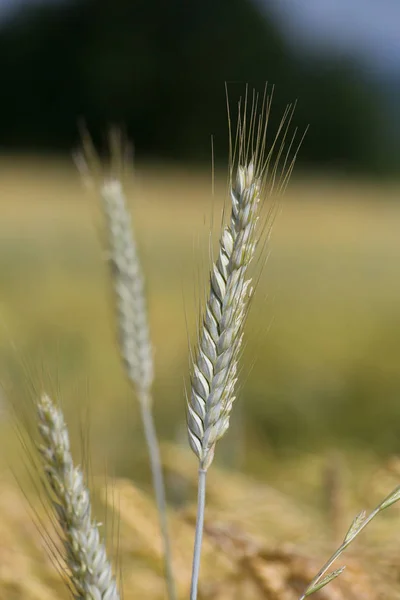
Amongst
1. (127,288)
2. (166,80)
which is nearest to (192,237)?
(127,288)

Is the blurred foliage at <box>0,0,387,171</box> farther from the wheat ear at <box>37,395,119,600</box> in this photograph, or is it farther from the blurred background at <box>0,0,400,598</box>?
the wheat ear at <box>37,395,119,600</box>

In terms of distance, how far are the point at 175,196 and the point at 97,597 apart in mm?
5648

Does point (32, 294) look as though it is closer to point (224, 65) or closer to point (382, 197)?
point (382, 197)

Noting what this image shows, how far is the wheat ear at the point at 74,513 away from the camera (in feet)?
1.25

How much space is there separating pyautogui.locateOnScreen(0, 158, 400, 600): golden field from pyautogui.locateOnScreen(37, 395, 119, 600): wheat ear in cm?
4

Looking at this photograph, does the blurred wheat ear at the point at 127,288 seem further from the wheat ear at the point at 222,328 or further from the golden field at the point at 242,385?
the wheat ear at the point at 222,328

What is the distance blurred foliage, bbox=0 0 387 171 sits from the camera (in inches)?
410

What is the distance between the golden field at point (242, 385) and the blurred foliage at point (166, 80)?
4.85m

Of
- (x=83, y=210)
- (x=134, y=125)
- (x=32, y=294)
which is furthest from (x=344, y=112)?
(x=32, y=294)

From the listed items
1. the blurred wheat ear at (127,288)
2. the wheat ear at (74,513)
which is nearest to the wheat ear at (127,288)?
the blurred wheat ear at (127,288)

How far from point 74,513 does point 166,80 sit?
35.3 feet

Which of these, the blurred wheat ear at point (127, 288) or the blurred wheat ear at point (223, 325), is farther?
the blurred wheat ear at point (127, 288)

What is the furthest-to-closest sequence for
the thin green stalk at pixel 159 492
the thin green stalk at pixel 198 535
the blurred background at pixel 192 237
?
1. the blurred background at pixel 192 237
2. the thin green stalk at pixel 159 492
3. the thin green stalk at pixel 198 535

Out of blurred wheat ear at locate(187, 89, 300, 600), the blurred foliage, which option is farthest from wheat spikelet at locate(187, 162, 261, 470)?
the blurred foliage
